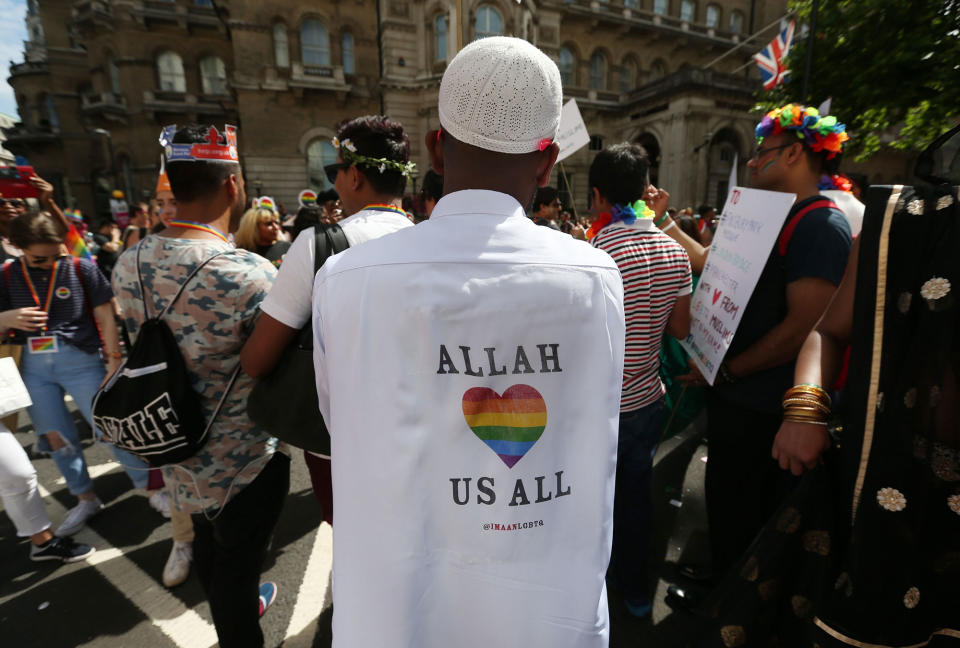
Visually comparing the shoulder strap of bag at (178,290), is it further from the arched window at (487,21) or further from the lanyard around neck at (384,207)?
the arched window at (487,21)

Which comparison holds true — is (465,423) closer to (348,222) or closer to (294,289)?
(294,289)

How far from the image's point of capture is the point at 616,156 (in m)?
→ 2.43

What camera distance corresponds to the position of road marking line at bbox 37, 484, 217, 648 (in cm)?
251

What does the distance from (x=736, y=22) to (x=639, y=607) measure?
38726mm

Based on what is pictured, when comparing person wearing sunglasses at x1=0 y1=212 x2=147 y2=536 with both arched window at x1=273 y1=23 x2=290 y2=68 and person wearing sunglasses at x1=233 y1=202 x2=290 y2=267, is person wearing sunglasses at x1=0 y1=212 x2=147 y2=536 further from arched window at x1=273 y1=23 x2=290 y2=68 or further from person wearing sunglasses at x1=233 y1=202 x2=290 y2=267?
arched window at x1=273 y1=23 x2=290 y2=68

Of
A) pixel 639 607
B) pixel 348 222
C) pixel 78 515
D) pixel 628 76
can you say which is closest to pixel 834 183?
pixel 639 607

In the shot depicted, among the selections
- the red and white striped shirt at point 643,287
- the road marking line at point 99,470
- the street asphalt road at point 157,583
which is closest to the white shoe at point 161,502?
the street asphalt road at point 157,583

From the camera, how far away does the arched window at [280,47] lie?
22000 millimetres

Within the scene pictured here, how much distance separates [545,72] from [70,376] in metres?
4.03

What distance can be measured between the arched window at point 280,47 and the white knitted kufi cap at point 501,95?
25953mm

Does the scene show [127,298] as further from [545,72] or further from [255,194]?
[255,194]

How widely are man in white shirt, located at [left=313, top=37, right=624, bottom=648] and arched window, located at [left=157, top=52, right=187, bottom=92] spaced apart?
101ft

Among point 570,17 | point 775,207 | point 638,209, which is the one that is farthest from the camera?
point 570,17

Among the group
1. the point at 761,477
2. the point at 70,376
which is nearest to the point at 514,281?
the point at 761,477
